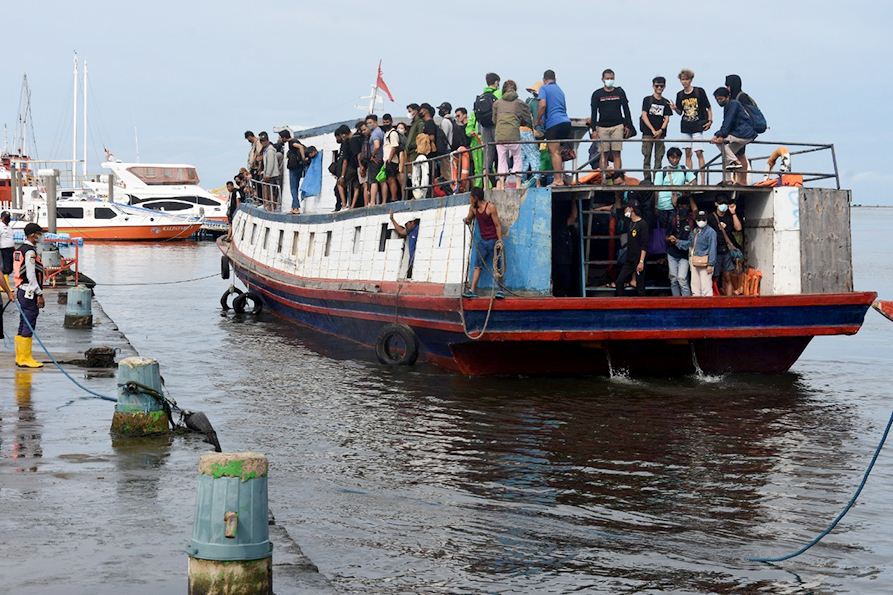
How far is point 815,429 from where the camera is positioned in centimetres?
1372

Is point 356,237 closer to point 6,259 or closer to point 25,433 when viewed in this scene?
point 6,259

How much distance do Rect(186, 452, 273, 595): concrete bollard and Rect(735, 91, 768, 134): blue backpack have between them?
12190mm

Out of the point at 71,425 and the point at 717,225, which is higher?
the point at 717,225

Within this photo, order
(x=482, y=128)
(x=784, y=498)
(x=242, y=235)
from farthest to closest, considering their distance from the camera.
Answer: (x=242, y=235) → (x=482, y=128) → (x=784, y=498)

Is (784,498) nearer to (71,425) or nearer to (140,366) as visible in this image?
(140,366)

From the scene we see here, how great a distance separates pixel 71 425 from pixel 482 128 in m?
8.78

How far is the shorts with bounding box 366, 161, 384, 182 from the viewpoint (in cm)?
1999

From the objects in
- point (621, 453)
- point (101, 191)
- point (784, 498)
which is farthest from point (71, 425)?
point (101, 191)

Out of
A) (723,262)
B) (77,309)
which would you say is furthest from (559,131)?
(77,309)

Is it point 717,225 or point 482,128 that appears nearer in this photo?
point 717,225

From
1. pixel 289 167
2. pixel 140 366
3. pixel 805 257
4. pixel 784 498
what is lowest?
pixel 784 498

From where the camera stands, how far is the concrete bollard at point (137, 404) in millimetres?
10469

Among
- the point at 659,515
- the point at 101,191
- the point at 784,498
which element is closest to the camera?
the point at 659,515

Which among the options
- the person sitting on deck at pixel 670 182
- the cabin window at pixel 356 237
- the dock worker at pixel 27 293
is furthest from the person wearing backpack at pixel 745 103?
the dock worker at pixel 27 293
